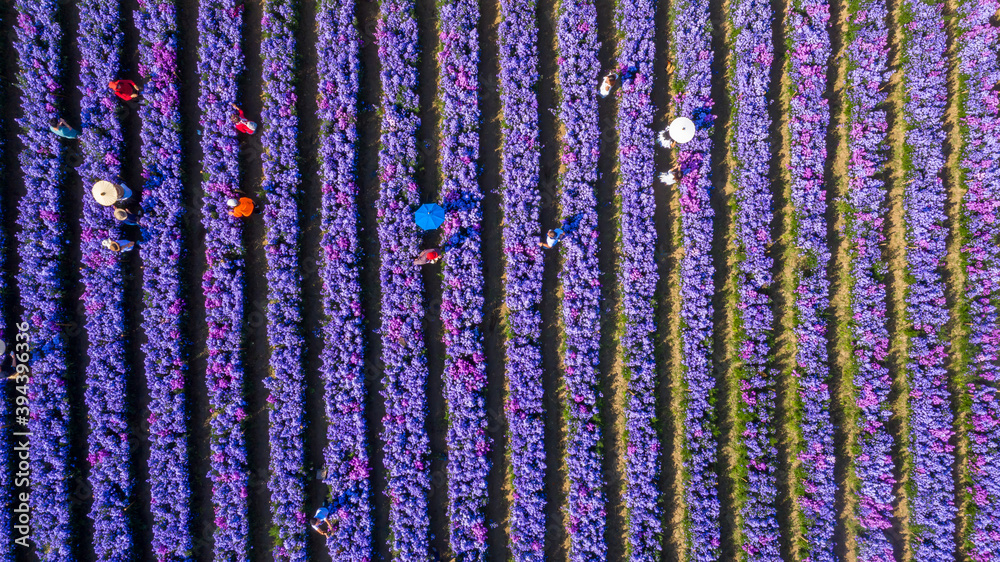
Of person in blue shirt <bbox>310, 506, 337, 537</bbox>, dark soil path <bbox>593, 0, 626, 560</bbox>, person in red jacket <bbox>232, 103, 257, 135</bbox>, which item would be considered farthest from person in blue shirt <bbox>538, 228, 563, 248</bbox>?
person in blue shirt <bbox>310, 506, 337, 537</bbox>

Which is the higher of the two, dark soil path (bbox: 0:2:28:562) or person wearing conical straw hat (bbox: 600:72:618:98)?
person wearing conical straw hat (bbox: 600:72:618:98)

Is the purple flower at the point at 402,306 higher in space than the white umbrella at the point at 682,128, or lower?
lower

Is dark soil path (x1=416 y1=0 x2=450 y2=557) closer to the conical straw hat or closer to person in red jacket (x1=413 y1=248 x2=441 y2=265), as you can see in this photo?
person in red jacket (x1=413 y1=248 x2=441 y2=265)

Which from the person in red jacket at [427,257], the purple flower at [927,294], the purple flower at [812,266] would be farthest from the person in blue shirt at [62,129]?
the purple flower at [927,294]

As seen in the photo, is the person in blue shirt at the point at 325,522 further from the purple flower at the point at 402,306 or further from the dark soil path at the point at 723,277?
the dark soil path at the point at 723,277

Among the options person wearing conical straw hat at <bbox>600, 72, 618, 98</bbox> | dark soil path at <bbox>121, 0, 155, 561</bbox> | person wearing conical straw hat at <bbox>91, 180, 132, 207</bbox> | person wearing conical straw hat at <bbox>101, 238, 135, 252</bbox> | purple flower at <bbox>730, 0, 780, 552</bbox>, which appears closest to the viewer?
person wearing conical straw hat at <bbox>91, 180, 132, 207</bbox>

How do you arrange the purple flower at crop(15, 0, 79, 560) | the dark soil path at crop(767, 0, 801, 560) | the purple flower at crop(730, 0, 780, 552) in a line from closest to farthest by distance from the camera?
the purple flower at crop(15, 0, 79, 560), the purple flower at crop(730, 0, 780, 552), the dark soil path at crop(767, 0, 801, 560)
